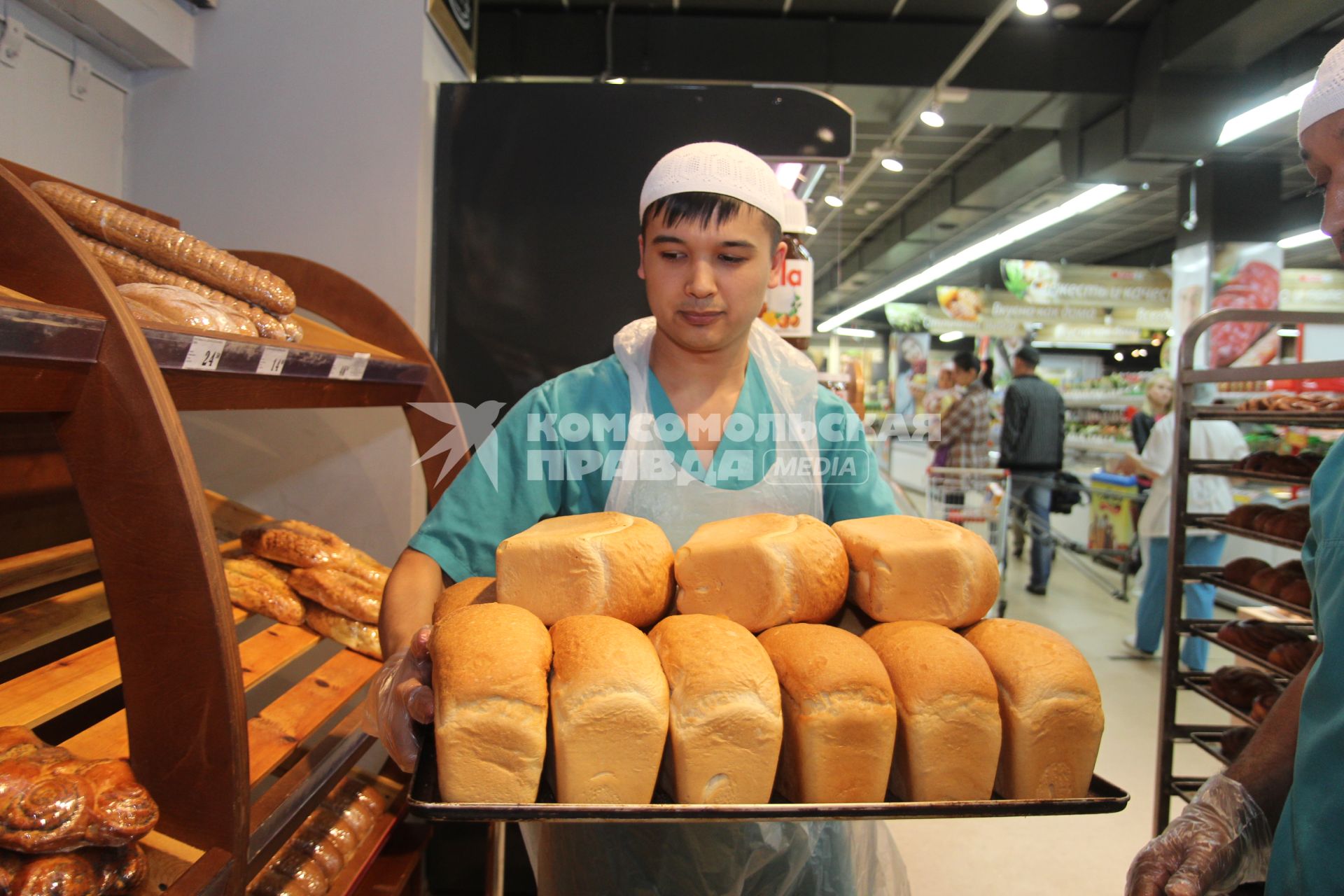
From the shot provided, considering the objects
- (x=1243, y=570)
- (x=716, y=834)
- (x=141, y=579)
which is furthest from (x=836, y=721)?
(x=1243, y=570)

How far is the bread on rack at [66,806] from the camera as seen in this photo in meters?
0.95

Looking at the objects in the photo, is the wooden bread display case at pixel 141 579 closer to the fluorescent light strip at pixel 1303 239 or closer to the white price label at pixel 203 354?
the white price label at pixel 203 354

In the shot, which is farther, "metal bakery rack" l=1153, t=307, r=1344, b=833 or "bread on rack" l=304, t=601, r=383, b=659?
"metal bakery rack" l=1153, t=307, r=1344, b=833

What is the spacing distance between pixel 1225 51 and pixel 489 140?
5.14 metres

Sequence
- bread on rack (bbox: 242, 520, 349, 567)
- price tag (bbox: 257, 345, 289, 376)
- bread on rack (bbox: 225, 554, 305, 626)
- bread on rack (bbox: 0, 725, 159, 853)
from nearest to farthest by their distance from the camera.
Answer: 1. bread on rack (bbox: 0, 725, 159, 853)
2. price tag (bbox: 257, 345, 289, 376)
3. bread on rack (bbox: 225, 554, 305, 626)
4. bread on rack (bbox: 242, 520, 349, 567)

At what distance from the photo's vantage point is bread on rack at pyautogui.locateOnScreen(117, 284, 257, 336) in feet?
4.28

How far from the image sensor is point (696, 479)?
54.6 inches

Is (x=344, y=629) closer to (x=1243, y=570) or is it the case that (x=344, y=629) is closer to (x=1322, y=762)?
(x=1322, y=762)

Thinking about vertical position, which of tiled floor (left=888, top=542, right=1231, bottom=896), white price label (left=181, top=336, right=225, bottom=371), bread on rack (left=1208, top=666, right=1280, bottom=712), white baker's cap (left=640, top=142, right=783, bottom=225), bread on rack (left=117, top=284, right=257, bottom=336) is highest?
white baker's cap (left=640, top=142, right=783, bottom=225)

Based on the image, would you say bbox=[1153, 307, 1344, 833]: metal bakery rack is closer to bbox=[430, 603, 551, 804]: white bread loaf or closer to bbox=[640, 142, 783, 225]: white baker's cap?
bbox=[640, 142, 783, 225]: white baker's cap

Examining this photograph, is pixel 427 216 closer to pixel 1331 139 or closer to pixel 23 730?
pixel 23 730

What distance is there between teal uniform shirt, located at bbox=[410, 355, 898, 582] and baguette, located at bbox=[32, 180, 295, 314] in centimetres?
69

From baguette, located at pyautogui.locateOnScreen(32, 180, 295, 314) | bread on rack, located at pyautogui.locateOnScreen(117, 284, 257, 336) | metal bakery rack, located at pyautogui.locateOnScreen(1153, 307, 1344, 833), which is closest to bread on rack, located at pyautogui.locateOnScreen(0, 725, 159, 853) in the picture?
bread on rack, located at pyautogui.locateOnScreen(117, 284, 257, 336)

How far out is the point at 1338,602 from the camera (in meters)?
1.00
